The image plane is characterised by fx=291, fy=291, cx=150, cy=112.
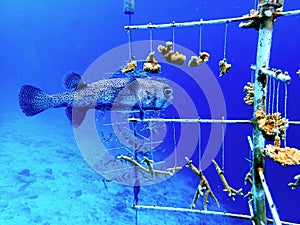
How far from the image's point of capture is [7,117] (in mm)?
21953

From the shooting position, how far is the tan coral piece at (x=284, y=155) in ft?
6.79

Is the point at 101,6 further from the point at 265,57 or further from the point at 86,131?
the point at 265,57

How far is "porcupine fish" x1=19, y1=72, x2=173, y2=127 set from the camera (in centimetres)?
503

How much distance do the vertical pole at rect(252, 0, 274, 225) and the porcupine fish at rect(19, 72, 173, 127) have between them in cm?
243

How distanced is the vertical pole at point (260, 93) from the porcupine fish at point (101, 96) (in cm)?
243

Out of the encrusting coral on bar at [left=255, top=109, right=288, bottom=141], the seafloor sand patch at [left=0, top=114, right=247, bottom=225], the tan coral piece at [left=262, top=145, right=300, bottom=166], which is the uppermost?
the encrusting coral on bar at [left=255, top=109, right=288, bottom=141]

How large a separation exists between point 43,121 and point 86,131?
5.16 metres

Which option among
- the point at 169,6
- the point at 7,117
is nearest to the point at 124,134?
the point at 7,117

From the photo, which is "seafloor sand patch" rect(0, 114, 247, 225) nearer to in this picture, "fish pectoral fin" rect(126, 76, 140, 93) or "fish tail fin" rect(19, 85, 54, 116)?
"fish tail fin" rect(19, 85, 54, 116)

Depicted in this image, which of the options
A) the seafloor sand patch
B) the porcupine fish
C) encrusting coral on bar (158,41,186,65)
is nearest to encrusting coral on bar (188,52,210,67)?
encrusting coral on bar (158,41,186,65)

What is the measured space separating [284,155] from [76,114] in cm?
406

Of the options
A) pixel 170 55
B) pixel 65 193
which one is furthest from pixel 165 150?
pixel 170 55

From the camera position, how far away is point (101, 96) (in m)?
5.25

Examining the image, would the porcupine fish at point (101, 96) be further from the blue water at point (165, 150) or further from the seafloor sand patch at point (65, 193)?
the seafloor sand patch at point (65, 193)
